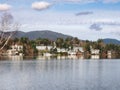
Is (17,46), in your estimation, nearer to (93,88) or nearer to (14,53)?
(14,53)

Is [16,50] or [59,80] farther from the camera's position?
[16,50]

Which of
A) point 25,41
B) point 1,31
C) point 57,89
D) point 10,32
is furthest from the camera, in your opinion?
point 25,41

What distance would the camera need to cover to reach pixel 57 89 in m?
32.8

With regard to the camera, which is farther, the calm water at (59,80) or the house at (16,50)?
the house at (16,50)

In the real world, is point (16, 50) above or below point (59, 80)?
above

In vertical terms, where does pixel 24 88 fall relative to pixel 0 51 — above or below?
below

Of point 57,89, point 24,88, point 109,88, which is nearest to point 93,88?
point 109,88

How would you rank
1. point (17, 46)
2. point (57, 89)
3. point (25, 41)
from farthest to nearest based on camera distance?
point (25, 41) < point (17, 46) < point (57, 89)

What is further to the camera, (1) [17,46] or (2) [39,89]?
(1) [17,46]

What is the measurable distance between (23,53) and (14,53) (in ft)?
19.1

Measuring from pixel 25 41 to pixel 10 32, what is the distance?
181836 mm

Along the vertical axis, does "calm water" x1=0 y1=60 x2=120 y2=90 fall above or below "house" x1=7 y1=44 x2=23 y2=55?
below

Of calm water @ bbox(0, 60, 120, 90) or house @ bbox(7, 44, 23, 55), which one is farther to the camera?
house @ bbox(7, 44, 23, 55)

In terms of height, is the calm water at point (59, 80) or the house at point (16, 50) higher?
the house at point (16, 50)
